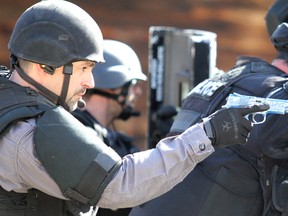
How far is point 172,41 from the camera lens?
5375 mm

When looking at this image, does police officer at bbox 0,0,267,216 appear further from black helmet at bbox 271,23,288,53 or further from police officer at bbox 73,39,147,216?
police officer at bbox 73,39,147,216

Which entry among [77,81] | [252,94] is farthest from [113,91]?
[77,81]

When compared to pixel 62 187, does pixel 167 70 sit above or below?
below

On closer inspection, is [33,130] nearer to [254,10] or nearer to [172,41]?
[172,41]

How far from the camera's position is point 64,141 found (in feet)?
9.62

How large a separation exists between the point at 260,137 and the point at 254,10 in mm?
4364

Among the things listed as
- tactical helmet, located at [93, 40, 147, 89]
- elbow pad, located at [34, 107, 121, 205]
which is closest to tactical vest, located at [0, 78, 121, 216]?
elbow pad, located at [34, 107, 121, 205]

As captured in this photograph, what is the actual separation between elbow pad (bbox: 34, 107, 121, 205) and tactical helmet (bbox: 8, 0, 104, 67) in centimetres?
29

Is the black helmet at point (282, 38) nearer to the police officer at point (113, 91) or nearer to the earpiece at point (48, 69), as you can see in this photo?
the earpiece at point (48, 69)

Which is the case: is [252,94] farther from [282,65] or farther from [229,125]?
[229,125]

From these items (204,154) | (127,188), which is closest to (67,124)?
(127,188)

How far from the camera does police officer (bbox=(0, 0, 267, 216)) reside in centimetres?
292

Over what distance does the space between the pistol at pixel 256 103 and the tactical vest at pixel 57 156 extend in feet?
1.61

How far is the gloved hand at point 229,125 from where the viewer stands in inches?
117
